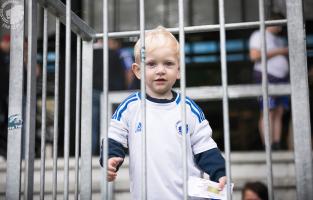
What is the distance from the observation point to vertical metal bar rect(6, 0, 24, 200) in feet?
4.40

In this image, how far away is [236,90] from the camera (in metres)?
3.31

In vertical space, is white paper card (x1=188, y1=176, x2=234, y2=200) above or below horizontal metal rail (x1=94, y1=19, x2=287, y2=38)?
below

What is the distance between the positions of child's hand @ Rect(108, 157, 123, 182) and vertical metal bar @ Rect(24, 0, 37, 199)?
32 centimetres

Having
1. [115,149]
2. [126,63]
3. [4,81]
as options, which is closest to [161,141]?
[115,149]

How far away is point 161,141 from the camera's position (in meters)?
1.72

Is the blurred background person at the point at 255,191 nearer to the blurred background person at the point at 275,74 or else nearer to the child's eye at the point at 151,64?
the blurred background person at the point at 275,74

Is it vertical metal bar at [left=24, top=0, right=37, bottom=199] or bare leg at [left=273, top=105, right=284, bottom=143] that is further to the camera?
bare leg at [left=273, top=105, right=284, bottom=143]

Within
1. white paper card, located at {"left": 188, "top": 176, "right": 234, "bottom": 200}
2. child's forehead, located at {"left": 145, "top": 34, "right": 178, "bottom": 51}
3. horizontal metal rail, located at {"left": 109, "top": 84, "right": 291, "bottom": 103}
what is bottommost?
white paper card, located at {"left": 188, "top": 176, "right": 234, "bottom": 200}

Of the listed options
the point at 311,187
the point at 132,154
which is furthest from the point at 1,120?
the point at 311,187

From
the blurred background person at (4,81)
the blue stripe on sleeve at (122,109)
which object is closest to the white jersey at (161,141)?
the blue stripe on sleeve at (122,109)

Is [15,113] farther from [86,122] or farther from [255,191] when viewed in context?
[255,191]

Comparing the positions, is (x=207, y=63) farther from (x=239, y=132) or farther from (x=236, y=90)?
(x=236, y=90)

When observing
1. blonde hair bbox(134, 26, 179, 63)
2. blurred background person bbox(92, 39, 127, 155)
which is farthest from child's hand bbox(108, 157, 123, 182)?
blurred background person bbox(92, 39, 127, 155)

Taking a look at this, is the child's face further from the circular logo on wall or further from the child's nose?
the circular logo on wall
